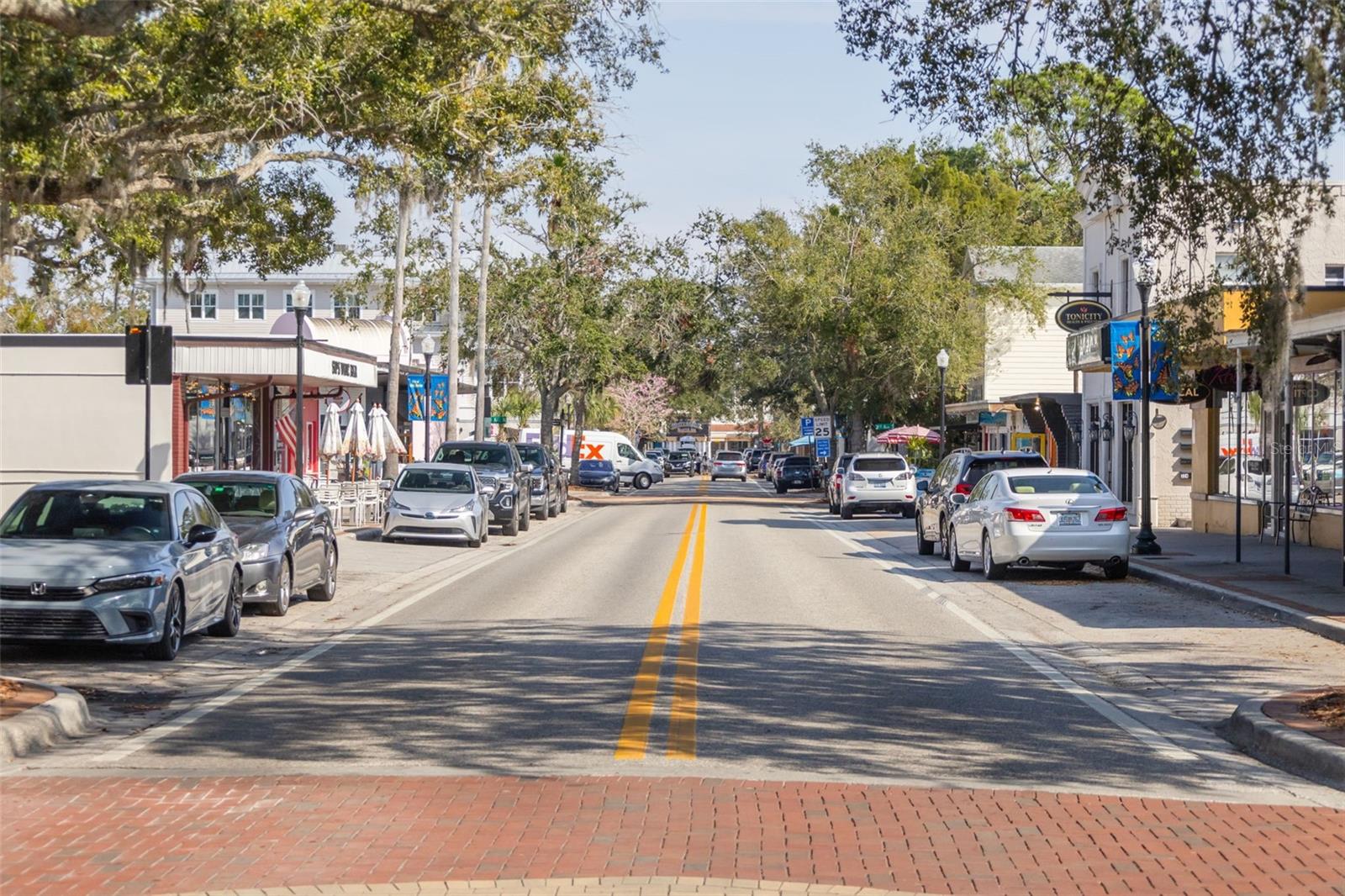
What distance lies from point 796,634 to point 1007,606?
4390 mm

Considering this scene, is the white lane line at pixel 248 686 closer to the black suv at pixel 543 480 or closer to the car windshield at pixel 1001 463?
the car windshield at pixel 1001 463

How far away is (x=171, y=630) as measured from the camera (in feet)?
45.1

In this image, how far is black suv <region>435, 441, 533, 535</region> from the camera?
35281 mm

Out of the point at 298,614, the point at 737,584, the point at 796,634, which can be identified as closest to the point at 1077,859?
the point at 796,634

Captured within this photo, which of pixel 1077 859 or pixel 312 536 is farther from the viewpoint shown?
pixel 312 536

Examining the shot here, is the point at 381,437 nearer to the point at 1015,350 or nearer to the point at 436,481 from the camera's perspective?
the point at 436,481

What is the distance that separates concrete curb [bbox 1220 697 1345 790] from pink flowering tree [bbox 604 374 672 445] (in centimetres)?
7964

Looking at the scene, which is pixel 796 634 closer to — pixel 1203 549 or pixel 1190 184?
pixel 1190 184

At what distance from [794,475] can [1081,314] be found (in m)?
34.1

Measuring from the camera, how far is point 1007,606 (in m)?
19.6

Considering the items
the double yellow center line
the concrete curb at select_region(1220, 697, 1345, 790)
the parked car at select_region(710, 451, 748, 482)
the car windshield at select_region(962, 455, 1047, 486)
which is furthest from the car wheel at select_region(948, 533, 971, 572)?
the parked car at select_region(710, 451, 748, 482)

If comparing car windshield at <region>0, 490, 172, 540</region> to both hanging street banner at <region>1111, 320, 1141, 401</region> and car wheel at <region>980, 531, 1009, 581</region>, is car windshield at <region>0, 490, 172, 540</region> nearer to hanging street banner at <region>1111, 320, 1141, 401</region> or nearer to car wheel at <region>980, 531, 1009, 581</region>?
car wheel at <region>980, 531, 1009, 581</region>

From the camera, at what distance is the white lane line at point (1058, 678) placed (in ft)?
34.4

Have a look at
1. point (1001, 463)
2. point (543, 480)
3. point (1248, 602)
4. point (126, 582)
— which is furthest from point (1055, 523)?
point (543, 480)
